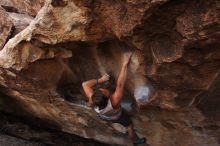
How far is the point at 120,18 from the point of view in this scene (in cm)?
398

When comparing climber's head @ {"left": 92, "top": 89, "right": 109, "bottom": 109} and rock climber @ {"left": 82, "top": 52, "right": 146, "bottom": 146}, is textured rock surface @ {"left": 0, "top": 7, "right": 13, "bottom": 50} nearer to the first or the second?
rock climber @ {"left": 82, "top": 52, "right": 146, "bottom": 146}

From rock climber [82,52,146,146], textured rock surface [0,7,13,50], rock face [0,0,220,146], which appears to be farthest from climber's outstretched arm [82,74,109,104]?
textured rock surface [0,7,13,50]

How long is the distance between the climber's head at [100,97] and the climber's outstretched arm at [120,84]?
12 centimetres

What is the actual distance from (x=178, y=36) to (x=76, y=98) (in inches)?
88.5

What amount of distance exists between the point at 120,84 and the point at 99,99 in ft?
1.45

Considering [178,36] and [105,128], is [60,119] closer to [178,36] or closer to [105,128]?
[105,128]

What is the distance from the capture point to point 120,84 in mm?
4754

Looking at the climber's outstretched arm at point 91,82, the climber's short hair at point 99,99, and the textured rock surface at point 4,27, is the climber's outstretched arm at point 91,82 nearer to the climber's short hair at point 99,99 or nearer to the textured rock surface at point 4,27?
the climber's short hair at point 99,99

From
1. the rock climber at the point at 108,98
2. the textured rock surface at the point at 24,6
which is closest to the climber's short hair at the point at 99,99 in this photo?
the rock climber at the point at 108,98

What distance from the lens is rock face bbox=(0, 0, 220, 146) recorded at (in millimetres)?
3809

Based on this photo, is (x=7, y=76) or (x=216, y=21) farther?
(x=7, y=76)

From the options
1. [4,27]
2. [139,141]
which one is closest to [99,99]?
[139,141]

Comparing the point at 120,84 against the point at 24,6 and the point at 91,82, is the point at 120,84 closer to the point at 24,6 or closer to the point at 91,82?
the point at 91,82

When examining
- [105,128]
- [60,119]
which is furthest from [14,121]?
[105,128]
